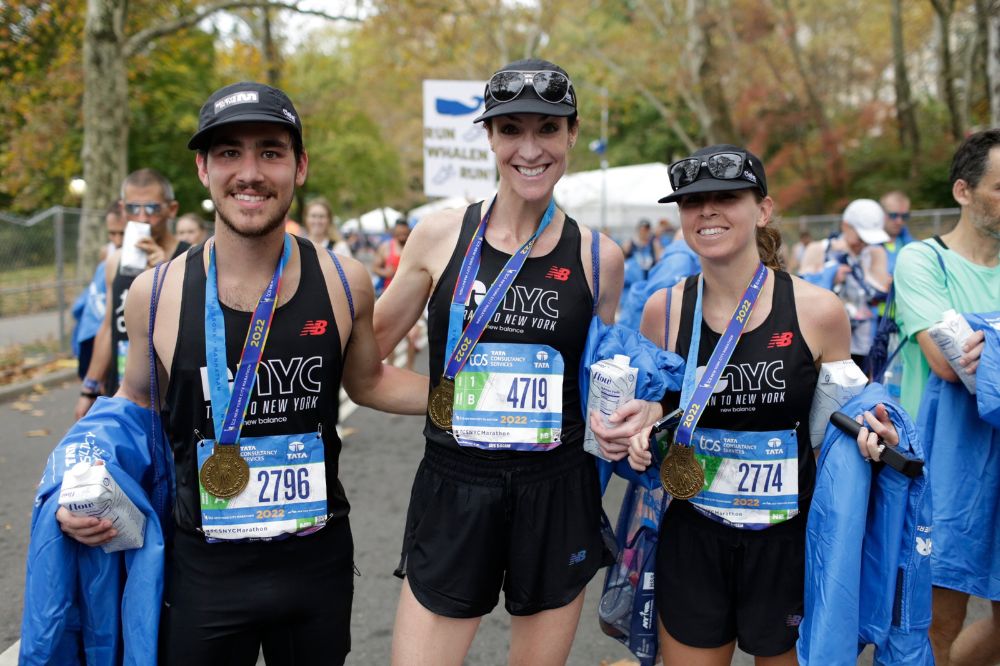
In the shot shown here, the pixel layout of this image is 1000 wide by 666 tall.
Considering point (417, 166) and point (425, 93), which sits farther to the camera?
point (417, 166)

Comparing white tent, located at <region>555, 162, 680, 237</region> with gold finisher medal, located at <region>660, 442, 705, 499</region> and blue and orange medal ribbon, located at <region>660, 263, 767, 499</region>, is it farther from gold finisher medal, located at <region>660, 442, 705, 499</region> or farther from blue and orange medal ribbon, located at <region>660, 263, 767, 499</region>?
gold finisher medal, located at <region>660, 442, 705, 499</region>

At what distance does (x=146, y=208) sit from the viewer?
192 inches

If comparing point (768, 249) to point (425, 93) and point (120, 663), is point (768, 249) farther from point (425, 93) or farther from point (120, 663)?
point (425, 93)

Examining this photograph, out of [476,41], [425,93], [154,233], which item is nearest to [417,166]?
[476,41]

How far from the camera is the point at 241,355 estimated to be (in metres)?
2.22

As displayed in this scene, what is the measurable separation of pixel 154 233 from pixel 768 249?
11.9 ft

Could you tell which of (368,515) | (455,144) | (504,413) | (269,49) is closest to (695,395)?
(504,413)

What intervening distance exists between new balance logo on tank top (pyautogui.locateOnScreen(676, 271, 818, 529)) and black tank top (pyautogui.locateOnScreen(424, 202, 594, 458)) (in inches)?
16.2

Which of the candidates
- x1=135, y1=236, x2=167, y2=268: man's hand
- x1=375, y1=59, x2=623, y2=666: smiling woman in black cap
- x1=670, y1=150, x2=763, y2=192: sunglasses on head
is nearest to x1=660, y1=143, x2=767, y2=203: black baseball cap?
x1=670, y1=150, x2=763, y2=192: sunglasses on head

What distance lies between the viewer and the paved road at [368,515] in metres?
3.93

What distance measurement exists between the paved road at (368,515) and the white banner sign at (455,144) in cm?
295

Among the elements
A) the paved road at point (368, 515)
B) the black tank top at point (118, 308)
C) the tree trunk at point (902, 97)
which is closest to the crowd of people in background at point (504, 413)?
the paved road at point (368, 515)

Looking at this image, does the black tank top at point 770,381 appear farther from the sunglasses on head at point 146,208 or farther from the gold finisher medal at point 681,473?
the sunglasses on head at point 146,208

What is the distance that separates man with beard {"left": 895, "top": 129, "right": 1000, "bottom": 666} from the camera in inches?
122
